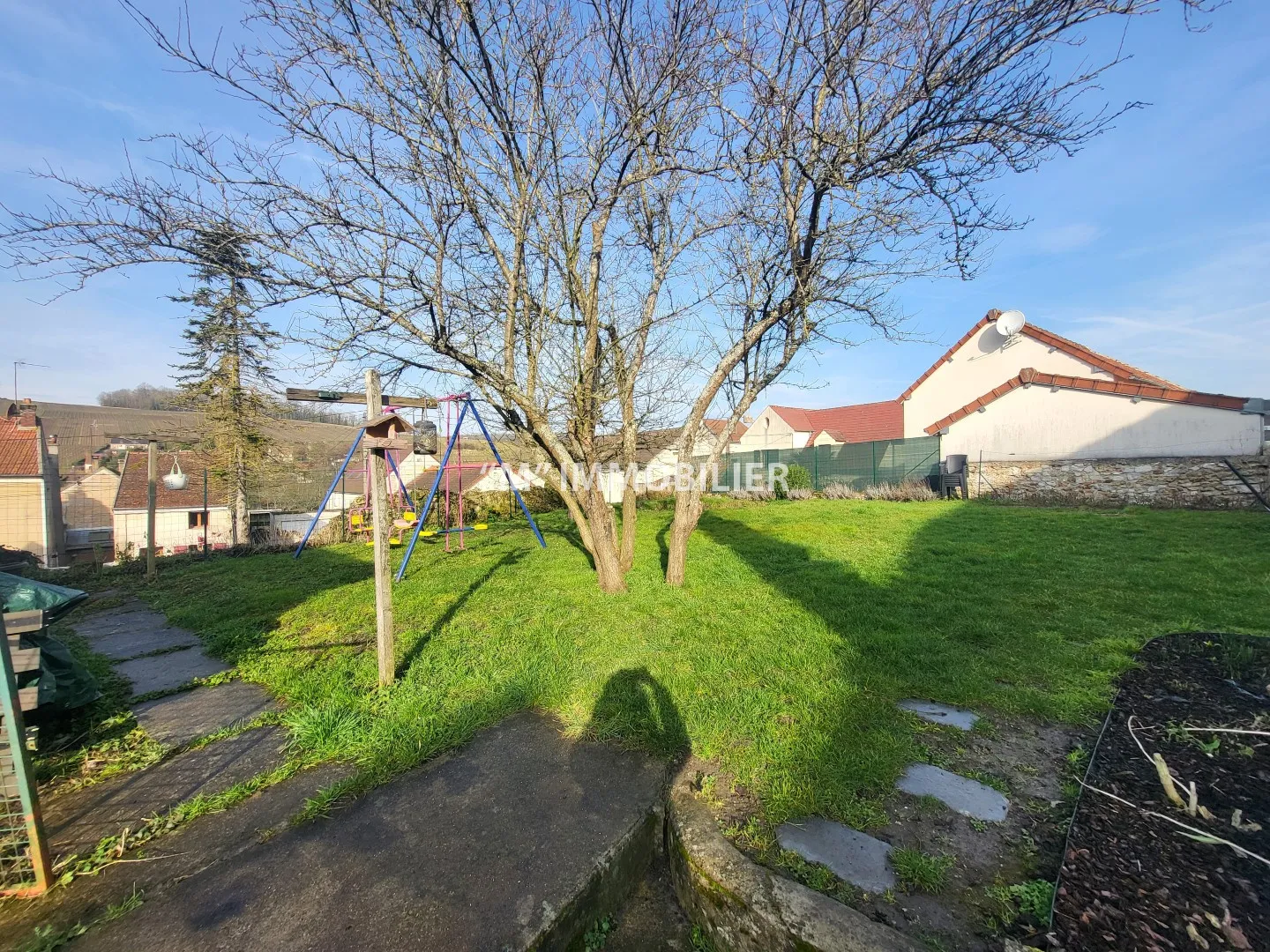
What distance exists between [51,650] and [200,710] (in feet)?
2.81

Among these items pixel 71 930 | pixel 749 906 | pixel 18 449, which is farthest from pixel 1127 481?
pixel 18 449

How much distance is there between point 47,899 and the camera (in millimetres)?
1787

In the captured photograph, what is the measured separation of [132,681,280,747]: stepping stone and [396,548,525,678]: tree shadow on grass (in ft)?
2.70

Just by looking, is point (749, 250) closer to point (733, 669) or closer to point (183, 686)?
point (733, 669)

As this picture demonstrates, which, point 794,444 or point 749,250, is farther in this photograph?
point 794,444

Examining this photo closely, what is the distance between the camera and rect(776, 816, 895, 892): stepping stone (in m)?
1.74

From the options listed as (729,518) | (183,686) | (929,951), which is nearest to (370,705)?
(183,686)

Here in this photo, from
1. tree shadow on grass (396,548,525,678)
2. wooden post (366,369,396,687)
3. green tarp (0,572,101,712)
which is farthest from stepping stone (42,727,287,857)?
tree shadow on grass (396,548,525,678)

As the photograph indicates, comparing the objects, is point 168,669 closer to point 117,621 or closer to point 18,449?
point 117,621

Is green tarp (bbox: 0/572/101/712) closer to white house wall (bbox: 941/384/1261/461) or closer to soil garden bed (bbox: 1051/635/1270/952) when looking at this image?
soil garden bed (bbox: 1051/635/1270/952)

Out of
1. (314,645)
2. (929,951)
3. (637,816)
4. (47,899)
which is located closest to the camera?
(929,951)

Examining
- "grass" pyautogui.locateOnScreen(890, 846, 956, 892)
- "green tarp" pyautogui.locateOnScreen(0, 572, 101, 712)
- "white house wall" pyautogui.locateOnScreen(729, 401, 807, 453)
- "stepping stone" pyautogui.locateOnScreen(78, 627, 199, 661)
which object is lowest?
"grass" pyautogui.locateOnScreen(890, 846, 956, 892)

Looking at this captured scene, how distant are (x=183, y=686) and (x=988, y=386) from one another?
2096 cm

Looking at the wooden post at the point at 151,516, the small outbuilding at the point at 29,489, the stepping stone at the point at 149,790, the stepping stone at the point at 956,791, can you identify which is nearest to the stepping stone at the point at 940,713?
the stepping stone at the point at 956,791
